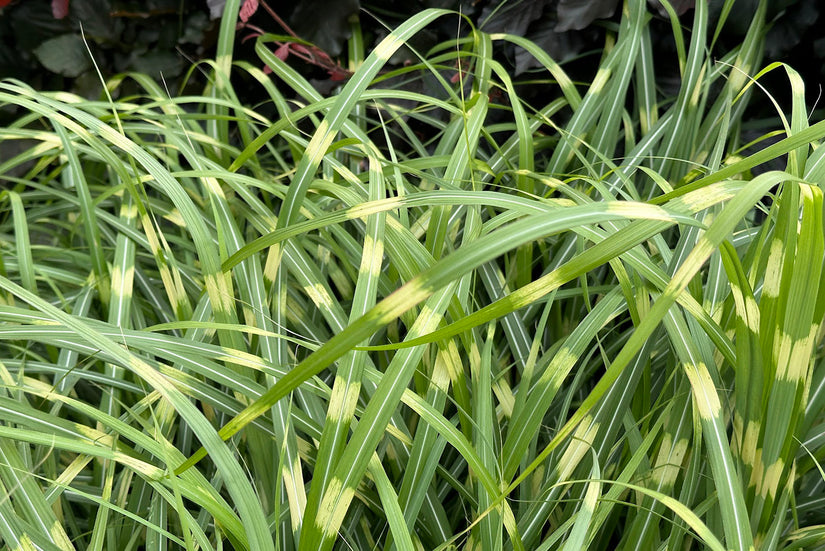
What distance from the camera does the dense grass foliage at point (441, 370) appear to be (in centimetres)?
51

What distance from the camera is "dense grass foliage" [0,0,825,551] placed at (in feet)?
1.69

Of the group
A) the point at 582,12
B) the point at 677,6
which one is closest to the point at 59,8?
the point at 582,12

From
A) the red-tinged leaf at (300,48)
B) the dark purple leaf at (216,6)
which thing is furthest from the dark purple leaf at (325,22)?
the dark purple leaf at (216,6)

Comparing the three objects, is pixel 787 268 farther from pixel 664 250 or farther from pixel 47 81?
pixel 47 81

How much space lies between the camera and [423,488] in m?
0.61

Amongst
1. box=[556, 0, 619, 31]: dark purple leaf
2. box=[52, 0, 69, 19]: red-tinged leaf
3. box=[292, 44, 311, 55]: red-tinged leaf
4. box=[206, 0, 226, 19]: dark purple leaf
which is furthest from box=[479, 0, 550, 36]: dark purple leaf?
box=[52, 0, 69, 19]: red-tinged leaf

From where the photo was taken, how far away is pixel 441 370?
0.67m

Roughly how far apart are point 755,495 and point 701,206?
0.26 meters

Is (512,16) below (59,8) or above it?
above

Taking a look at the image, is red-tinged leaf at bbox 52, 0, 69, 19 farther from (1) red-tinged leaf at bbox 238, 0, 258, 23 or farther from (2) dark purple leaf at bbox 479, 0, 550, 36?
(2) dark purple leaf at bbox 479, 0, 550, 36

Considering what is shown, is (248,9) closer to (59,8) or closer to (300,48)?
(300,48)

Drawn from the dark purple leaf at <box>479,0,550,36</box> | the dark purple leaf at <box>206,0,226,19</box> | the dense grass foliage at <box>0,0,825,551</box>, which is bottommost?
the dense grass foliage at <box>0,0,825,551</box>

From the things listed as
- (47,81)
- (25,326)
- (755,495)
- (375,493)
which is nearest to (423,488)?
(375,493)

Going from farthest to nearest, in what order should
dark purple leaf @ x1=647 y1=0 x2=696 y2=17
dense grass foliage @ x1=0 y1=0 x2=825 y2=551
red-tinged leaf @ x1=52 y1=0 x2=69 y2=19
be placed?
1. red-tinged leaf @ x1=52 y1=0 x2=69 y2=19
2. dark purple leaf @ x1=647 y1=0 x2=696 y2=17
3. dense grass foliage @ x1=0 y1=0 x2=825 y2=551
